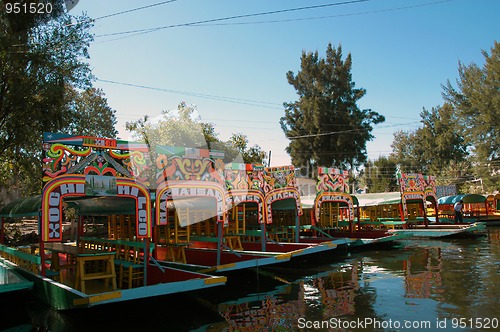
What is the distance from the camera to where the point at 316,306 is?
8.09 meters

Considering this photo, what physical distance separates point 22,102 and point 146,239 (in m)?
10.2

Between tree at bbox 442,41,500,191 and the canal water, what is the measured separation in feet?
87.6

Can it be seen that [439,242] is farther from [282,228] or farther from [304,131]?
[304,131]

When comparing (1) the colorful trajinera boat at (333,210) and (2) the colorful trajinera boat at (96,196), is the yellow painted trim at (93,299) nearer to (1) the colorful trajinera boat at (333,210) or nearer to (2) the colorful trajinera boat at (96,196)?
(2) the colorful trajinera boat at (96,196)

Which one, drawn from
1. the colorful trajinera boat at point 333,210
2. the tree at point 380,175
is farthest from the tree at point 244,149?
the tree at point 380,175

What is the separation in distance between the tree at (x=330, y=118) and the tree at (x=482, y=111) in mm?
7493

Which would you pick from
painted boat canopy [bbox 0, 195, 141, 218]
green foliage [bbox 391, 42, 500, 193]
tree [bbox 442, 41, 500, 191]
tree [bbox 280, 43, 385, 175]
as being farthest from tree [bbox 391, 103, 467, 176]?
painted boat canopy [bbox 0, 195, 141, 218]

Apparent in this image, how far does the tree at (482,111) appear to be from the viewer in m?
34.0

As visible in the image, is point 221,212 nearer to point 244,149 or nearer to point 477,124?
point 244,149

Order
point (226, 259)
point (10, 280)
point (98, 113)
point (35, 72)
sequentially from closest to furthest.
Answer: point (10, 280), point (226, 259), point (35, 72), point (98, 113)

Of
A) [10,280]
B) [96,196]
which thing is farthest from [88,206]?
[96,196]

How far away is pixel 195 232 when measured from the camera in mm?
12695

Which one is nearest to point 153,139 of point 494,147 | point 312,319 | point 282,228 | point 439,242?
point 282,228

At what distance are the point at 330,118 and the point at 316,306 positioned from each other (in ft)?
99.5
